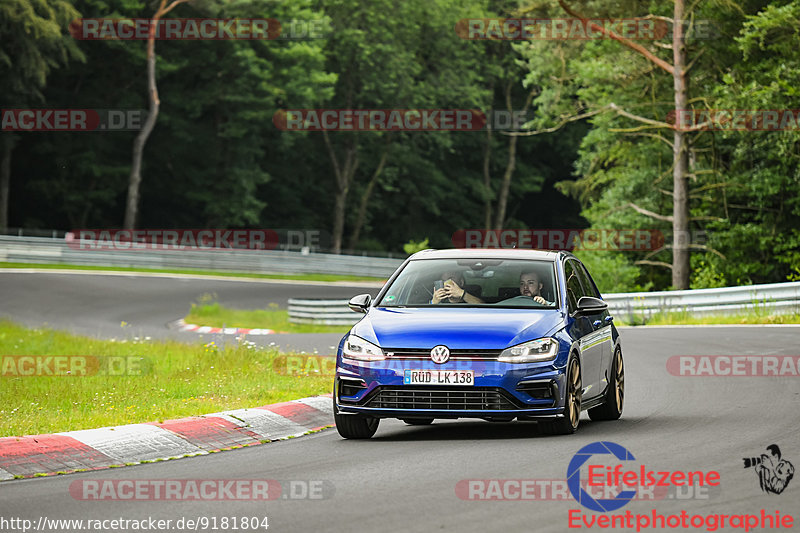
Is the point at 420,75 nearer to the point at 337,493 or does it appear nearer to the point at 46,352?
the point at 46,352

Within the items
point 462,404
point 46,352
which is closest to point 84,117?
point 46,352

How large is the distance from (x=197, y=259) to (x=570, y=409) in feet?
138

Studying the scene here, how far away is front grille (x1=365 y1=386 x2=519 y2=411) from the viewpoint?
1041 cm

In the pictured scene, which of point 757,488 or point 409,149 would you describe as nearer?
point 757,488

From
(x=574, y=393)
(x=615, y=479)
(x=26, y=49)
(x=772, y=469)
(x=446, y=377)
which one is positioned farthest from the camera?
(x=26, y=49)

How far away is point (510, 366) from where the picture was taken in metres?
10.4

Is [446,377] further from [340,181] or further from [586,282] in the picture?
[340,181]

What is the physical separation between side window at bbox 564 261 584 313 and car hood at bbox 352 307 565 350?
1.33 feet

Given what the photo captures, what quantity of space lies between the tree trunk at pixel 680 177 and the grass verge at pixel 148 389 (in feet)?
66.1

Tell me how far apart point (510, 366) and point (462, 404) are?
1.63 feet

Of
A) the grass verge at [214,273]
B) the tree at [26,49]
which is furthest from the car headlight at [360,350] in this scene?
the tree at [26,49]

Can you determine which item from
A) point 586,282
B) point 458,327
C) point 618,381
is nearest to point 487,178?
point 586,282

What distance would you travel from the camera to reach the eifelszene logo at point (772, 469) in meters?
8.15

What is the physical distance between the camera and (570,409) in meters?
10.8
